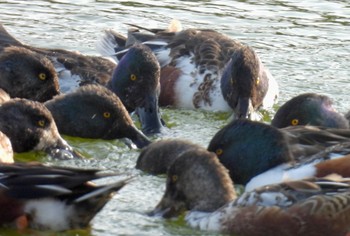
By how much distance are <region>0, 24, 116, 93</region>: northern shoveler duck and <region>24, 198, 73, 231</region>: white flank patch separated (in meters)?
4.26

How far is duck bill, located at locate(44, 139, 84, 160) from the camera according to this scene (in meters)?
10.2

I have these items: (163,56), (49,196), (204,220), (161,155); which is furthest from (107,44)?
(49,196)

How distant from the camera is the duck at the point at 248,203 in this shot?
8023 mm

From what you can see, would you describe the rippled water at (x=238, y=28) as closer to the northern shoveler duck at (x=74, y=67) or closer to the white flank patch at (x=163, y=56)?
the white flank patch at (x=163, y=56)

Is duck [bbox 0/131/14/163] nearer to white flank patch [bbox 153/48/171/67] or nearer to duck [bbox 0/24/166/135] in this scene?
duck [bbox 0/24/166/135]

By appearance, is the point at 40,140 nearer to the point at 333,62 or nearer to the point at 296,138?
the point at 296,138

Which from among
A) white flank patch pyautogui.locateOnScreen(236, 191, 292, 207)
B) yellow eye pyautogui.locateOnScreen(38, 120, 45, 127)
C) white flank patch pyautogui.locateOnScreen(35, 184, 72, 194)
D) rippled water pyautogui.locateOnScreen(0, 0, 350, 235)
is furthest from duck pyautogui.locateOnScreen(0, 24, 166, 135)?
white flank patch pyautogui.locateOnScreen(35, 184, 72, 194)

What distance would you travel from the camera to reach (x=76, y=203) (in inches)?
319

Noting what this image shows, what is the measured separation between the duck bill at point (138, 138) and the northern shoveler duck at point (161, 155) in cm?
81

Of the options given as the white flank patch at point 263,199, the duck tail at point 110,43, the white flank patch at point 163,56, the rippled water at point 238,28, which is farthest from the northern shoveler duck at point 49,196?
the duck tail at point 110,43

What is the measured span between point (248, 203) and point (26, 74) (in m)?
3.98

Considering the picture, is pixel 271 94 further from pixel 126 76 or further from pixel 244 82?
pixel 126 76

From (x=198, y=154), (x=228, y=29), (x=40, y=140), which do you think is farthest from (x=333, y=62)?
(x=198, y=154)

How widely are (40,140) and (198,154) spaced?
2011 millimetres
